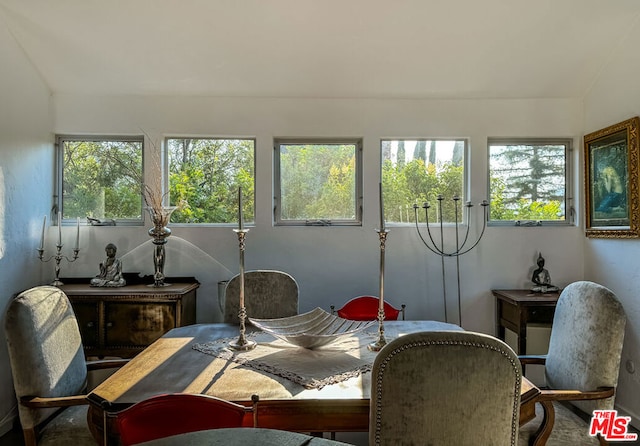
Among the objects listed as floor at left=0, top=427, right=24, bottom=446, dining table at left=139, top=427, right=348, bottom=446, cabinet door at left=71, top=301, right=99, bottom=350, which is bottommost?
floor at left=0, top=427, right=24, bottom=446

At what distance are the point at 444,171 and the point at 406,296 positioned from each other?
1027 mm

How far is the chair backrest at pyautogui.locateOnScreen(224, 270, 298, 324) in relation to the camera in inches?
95.2

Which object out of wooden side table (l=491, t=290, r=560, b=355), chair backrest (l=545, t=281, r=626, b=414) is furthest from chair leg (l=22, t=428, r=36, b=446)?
wooden side table (l=491, t=290, r=560, b=355)

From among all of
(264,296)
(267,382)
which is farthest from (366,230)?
(267,382)

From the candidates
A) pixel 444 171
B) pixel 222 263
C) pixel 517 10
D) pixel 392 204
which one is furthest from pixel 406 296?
pixel 517 10

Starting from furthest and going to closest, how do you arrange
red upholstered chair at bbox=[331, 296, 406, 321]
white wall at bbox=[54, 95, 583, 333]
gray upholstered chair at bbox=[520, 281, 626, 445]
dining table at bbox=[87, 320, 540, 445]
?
white wall at bbox=[54, 95, 583, 333] → red upholstered chair at bbox=[331, 296, 406, 321] → gray upholstered chair at bbox=[520, 281, 626, 445] → dining table at bbox=[87, 320, 540, 445]

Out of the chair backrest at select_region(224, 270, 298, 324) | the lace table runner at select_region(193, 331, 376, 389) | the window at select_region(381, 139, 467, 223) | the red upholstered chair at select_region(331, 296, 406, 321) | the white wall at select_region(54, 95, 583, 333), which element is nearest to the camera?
the lace table runner at select_region(193, 331, 376, 389)

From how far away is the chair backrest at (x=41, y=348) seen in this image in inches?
62.6

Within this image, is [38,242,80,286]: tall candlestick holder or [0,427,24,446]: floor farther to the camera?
[38,242,80,286]: tall candlestick holder

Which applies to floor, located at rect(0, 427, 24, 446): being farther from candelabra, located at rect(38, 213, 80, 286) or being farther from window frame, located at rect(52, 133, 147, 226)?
window frame, located at rect(52, 133, 147, 226)

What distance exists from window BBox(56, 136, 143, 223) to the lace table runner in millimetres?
1817

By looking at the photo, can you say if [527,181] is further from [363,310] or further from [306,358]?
[306,358]

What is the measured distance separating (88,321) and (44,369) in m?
1.16

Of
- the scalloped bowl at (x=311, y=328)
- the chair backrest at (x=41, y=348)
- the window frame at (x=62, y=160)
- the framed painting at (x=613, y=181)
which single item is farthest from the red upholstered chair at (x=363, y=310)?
the window frame at (x=62, y=160)
